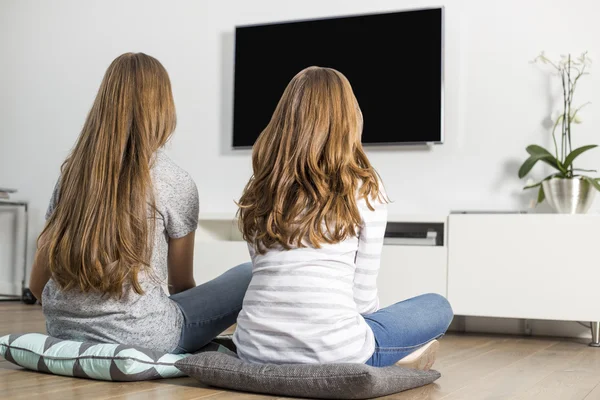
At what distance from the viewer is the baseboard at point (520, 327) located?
12.0 ft

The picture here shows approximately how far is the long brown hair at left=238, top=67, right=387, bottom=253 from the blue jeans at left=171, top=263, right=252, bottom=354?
15.8 inches

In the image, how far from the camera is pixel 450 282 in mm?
3584

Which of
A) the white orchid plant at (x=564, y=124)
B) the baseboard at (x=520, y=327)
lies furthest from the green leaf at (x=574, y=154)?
the baseboard at (x=520, y=327)

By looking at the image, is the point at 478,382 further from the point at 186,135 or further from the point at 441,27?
the point at 186,135

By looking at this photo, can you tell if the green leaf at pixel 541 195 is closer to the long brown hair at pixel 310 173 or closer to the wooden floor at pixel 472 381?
the wooden floor at pixel 472 381

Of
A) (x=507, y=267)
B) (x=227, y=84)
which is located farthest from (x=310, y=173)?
(x=227, y=84)

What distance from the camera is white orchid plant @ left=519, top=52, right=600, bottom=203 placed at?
3615 mm

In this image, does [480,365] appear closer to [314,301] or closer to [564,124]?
[314,301]

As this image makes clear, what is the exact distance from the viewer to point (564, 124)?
12.2ft

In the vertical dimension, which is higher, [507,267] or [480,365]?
[507,267]

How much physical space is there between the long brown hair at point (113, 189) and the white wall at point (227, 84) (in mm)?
2162

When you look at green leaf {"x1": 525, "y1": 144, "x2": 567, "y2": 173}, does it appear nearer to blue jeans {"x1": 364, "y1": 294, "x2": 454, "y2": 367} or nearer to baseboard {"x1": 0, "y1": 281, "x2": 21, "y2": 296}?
blue jeans {"x1": 364, "y1": 294, "x2": 454, "y2": 367}

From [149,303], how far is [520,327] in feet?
7.56

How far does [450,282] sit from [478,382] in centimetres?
138
